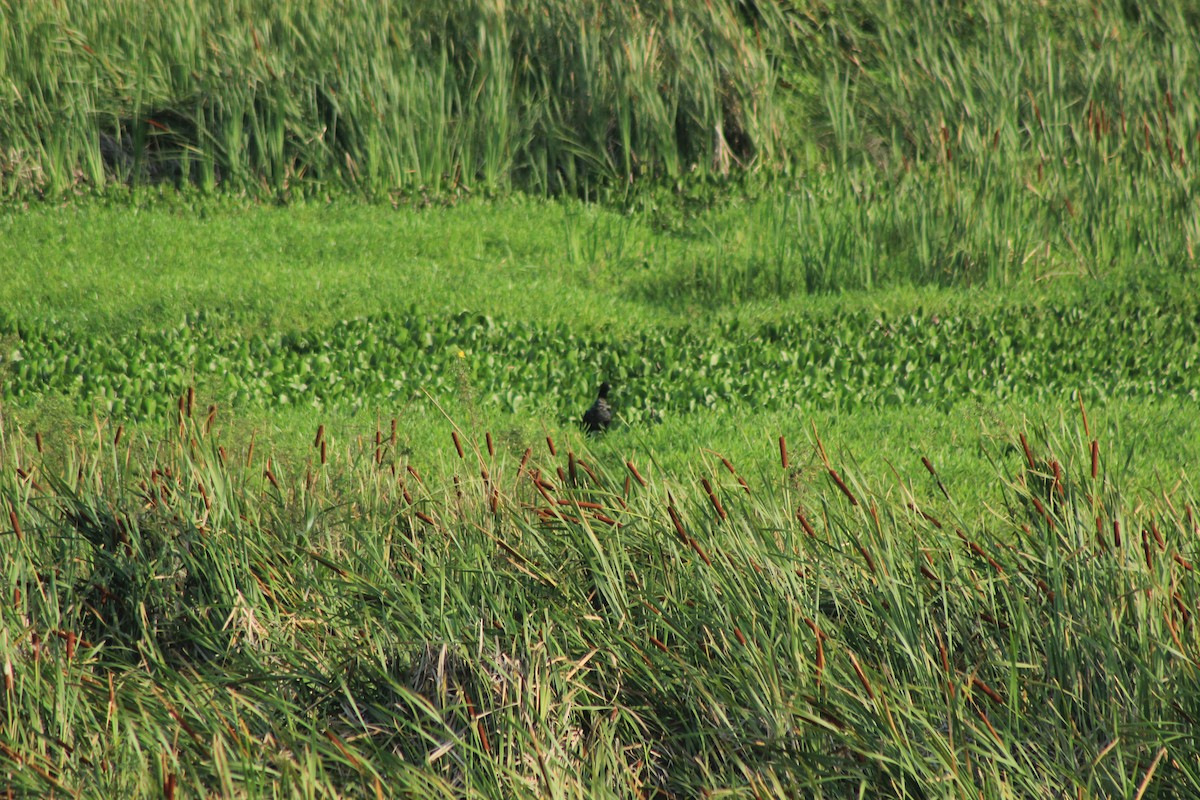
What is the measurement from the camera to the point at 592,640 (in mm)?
3342

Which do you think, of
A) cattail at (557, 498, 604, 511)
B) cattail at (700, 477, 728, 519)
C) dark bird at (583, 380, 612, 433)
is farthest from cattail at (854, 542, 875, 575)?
dark bird at (583, 380, 612, 433)

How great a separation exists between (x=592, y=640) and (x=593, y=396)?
11.7ft

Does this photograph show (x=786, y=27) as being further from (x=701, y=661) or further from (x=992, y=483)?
(x=701, y=661)

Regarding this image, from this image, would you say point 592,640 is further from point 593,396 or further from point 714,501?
point 593,396

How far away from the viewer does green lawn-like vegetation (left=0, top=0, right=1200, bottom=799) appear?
2891 millimetres

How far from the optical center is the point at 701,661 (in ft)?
10.3

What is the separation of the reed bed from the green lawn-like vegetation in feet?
0.07

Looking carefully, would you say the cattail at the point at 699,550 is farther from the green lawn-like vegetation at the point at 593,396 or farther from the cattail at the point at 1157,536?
the cattail at the point at 1157,536

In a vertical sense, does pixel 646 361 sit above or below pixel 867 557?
below

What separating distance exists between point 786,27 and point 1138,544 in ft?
31.2

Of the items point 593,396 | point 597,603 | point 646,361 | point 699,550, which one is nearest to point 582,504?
point 597,603

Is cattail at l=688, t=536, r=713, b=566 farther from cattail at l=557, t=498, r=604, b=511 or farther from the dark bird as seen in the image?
the dark bird

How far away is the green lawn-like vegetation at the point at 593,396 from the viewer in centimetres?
289

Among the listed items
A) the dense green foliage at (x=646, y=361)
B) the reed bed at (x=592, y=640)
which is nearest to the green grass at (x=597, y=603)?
the reed bed at (x=592, y=640)
